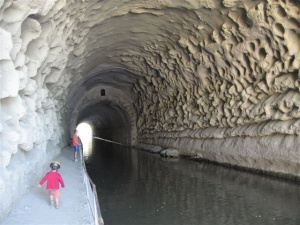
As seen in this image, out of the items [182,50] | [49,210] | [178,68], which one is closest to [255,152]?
[182,50]

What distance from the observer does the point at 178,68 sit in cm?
1523

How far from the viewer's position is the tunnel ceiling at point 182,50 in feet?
22.7

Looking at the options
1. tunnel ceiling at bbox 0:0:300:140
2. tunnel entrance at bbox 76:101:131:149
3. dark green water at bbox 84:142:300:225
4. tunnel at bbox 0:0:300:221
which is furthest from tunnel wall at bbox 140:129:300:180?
tunnel entrance at bbox 76:101:131:149

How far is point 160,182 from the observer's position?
10672 millimetres

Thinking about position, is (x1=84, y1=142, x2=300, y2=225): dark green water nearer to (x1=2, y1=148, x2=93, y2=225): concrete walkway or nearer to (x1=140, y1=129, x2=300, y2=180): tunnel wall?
(x1=140, y1=129, x2=300, y2=180): tunnel wall

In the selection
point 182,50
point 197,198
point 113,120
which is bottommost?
point 197,198

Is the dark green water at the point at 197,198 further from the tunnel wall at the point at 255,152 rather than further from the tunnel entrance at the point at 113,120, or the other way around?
the tunnel entrance at the point at 113,120

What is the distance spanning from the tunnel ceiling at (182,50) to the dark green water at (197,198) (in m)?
2.15

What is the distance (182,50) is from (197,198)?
7.12 metres

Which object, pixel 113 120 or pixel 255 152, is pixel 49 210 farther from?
pixel 113 120

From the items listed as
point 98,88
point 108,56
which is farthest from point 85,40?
point 98,88

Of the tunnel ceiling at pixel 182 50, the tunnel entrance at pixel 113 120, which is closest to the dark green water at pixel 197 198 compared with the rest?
the tunnel ceiling at pixel 182 50

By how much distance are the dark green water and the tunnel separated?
1.22m

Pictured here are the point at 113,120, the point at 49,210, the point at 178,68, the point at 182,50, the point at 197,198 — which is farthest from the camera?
the point at 113,120
